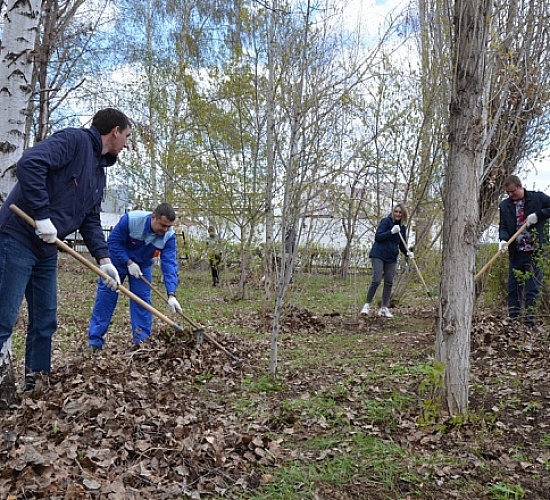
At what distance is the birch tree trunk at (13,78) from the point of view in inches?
136

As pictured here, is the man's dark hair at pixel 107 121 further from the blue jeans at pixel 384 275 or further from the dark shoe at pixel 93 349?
the blue jeans at pixel 384 275

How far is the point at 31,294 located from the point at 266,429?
72.0 inches

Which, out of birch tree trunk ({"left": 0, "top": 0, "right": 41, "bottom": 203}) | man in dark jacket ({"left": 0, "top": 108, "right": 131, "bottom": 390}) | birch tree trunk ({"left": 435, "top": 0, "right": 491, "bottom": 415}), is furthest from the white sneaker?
birch tree trunk ({"left": 0, "top": 0, "right": 41, "bottom": 203})

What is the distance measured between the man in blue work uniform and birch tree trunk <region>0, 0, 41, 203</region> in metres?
1.83

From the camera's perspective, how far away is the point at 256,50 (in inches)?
393

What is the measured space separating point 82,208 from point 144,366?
1655 mm

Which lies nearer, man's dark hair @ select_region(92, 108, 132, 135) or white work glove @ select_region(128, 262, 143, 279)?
man's dark hair @ select_region(92, 108, 132, 135)

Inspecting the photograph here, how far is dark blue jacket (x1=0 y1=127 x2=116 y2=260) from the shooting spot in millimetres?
3188

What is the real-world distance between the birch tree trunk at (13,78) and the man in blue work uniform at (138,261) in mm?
1827

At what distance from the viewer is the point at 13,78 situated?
137 inches

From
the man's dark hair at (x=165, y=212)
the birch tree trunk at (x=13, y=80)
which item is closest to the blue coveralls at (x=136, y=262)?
the man's dark hair at (x=165, y=212)

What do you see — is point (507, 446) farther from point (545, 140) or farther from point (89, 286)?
point (89, 286)

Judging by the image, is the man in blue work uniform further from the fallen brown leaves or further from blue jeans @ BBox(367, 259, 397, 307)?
blue jeans @ BBox(367, 259, 397, 307)

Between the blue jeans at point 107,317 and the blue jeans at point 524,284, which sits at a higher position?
the blue jeans at point 524,284
